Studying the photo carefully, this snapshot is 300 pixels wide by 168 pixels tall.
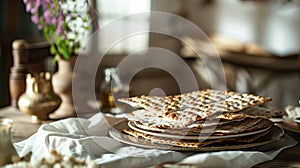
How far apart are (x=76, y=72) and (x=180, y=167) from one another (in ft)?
3.29

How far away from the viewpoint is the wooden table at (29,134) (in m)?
1.21

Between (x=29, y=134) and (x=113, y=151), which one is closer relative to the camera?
(x=113, y=151)

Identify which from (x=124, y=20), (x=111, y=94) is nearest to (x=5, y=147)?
(x=111, y=94)

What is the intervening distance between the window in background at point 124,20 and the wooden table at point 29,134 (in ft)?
9.17

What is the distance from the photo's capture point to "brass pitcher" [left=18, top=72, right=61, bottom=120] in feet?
5.57

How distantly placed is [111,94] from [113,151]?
0.73m

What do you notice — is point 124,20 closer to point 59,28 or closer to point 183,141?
point 59,28

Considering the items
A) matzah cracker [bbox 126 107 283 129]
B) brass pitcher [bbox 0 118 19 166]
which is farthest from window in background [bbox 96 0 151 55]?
brass pitcher [bbox 0 118 19 166]

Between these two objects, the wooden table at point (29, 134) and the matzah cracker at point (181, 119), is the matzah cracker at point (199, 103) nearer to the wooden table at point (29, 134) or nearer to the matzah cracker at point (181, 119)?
the matzah cracker at point (181, 119)

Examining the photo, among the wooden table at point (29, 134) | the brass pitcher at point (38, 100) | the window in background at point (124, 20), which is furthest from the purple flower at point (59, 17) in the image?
the window in background at point (124, 20)

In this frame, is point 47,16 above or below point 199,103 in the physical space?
above

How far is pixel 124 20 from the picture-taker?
4840 millimetres

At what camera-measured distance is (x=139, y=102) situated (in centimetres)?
140

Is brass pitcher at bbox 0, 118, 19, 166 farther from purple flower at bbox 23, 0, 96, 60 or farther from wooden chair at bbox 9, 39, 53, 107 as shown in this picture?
wooden chair at bbox 9, 39, 53, 107
